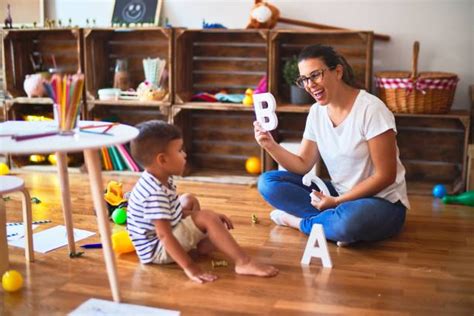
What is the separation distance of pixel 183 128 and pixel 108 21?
0.87m

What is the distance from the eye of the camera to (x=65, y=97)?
6.25 ft

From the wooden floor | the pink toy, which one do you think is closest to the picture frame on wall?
the pink toy

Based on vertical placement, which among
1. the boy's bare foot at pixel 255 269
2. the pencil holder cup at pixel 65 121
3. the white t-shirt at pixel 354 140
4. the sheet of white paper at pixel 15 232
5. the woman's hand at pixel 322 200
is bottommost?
the sheet of white paper at pixel 15 232

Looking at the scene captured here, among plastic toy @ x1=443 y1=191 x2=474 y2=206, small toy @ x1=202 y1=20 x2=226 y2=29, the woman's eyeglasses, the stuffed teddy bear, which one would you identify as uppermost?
the stuffed teddy bear

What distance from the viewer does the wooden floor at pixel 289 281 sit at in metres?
1.95

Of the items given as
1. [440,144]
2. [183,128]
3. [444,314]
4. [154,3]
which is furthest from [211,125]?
[444,314]

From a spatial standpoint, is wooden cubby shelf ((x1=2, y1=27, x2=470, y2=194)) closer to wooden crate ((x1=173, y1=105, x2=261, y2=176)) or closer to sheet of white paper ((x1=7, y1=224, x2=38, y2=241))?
wooden crate ((x1=173, y1=105, x2=261, y2=176))

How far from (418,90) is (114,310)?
2152 mm

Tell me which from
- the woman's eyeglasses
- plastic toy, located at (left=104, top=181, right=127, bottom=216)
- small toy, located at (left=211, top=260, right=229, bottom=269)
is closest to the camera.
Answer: small toy, located at (left=211, top=260, right=229, bottom=269)

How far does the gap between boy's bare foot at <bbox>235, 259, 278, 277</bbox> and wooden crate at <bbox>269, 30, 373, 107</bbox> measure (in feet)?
5.30

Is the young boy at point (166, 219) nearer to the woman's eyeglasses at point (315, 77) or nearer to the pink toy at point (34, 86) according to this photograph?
the woman's eyeglasses at point (315, 77)

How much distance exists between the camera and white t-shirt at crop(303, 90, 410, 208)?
8.05ft

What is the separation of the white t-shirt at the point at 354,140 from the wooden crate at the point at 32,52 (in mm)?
1990

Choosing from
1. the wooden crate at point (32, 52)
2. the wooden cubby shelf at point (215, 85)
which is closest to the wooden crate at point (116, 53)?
the wooden cubby shelf at point (215, 85)
